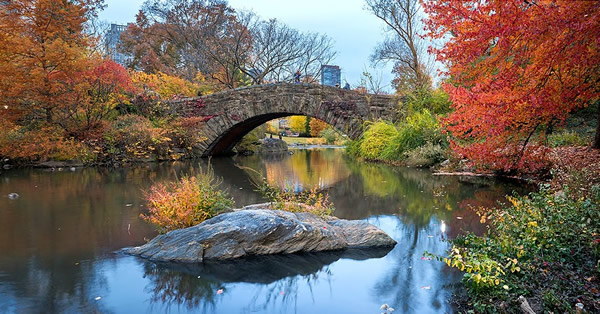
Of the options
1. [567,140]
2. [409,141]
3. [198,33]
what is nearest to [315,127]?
[198,33]

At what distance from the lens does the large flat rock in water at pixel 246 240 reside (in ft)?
13.5

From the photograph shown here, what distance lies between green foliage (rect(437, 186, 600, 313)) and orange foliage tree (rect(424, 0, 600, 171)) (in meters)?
1.45

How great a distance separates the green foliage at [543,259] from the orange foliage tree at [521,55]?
4.77ft

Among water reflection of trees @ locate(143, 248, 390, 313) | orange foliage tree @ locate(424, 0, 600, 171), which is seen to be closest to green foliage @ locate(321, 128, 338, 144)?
orange foliage tree @ locate(424, 0, 600, 171)

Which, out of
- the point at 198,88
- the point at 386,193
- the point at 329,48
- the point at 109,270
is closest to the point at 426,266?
the point at 109,270

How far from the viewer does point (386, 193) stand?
26.2ft

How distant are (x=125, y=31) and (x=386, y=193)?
101ft

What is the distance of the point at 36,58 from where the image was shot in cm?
1266

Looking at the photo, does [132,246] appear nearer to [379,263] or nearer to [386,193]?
[379,263]

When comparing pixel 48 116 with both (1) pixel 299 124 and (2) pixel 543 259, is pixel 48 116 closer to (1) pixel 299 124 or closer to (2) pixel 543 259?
(2) pixel 543 259

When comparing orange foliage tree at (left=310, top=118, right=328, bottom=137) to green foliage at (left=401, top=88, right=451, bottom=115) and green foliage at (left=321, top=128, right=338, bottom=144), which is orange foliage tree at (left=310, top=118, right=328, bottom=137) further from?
green foliage at (left=401, top=88, right=451, bottom=115)

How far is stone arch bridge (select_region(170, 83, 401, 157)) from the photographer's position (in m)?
14.5

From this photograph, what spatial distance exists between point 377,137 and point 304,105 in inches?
114

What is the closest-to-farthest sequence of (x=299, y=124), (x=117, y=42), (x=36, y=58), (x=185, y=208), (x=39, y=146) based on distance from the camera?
1. (x=185, y=208)
2. (x=36, y=58)
3. (x=39, y=146)
4. (x=117, y=42)
5. (x=299, y=124)
